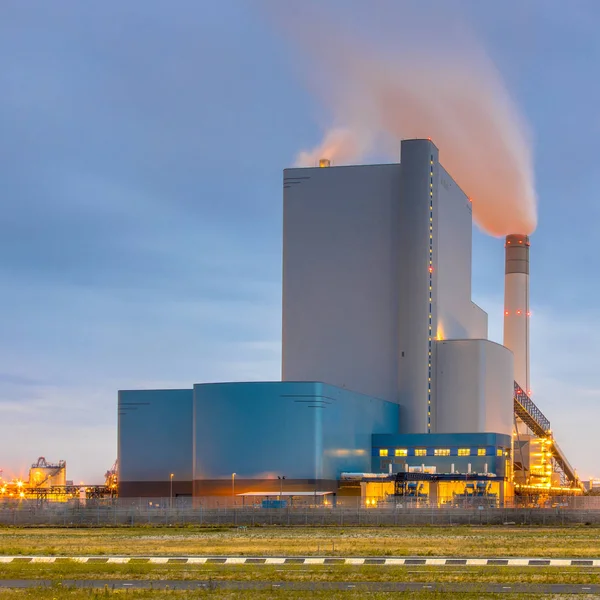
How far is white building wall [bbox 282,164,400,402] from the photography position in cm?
13738

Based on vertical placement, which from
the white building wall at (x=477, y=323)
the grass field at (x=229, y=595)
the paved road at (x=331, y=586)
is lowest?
the paved road at (x=331, y=586)

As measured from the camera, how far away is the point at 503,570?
38.8 m

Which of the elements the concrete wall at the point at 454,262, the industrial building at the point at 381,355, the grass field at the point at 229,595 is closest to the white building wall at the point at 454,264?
the concrete wall at the point at 454,262

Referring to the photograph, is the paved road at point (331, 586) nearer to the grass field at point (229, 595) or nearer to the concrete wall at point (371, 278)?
the grass field at point (229, 595)

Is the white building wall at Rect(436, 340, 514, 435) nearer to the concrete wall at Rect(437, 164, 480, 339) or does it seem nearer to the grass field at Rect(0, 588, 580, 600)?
the concrete wall at Rect(437, 164, 480, 339)

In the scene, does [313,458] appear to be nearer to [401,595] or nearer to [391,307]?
[391,307]

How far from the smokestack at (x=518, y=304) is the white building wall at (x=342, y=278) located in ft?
157

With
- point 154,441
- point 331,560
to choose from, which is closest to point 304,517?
point 331,560

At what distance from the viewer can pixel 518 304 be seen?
591 feet

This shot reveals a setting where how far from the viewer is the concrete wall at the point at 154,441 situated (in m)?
121

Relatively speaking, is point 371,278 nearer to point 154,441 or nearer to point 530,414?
point 154,441

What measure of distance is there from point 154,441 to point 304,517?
53954 mm

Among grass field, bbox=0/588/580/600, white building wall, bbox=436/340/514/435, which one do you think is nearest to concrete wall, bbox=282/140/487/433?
white building wall, bbox=436/340/514/435

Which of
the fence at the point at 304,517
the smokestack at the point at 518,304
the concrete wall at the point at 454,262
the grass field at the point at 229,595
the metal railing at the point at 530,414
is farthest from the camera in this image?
the smokestack at the point at 518,304
